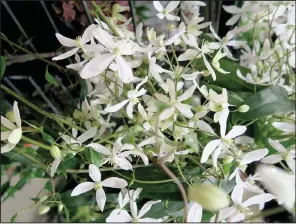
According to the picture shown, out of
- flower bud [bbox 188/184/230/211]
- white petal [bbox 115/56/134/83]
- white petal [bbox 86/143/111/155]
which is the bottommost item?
white petal [bbox 86/143/111/155]

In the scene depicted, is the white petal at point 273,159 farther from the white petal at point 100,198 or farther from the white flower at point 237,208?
the white petal at point 100,198

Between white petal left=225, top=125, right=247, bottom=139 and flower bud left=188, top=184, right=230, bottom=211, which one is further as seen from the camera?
white petal left=225, top=125, right=247, bottom=139

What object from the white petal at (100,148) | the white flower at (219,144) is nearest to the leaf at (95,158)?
the white petal at (100,148)

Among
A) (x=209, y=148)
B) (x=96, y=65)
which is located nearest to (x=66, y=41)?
(x=96, y=65)

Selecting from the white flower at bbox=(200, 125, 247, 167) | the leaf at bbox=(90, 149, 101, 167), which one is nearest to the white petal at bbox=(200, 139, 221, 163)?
the white flower at bbox=(200, 125, 247, 167)

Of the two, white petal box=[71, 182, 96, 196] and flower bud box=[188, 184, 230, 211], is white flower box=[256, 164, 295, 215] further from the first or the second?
white petal box=[71, 182, 96, 196]

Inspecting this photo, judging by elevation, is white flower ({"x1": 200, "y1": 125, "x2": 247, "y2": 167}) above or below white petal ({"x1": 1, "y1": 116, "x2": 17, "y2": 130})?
below

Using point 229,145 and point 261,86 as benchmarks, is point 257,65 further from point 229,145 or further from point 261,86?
point 229,145

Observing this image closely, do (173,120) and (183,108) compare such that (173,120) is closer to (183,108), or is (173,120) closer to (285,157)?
(183,108)
